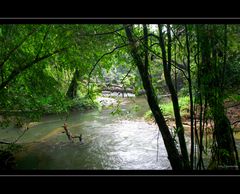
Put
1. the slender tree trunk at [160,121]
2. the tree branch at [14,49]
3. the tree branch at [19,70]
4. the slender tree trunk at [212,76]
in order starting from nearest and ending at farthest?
the slender tree trunk at [212,76]
the slender tree trunk at [160,121]
the tree branch at [14,49]
the tree branch at [19,70]

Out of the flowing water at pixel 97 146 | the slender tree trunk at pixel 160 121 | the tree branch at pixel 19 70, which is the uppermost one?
the tree branch at pixel 19 70

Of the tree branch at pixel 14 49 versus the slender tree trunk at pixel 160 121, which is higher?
the tree branch at pixel 14 49

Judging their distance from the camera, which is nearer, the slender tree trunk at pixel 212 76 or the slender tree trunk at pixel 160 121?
the slender tree trunk at pixel 212 76

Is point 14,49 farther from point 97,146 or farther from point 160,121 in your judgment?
point 97,146

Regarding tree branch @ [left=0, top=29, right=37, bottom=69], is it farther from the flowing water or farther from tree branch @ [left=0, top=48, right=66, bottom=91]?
the flowing water

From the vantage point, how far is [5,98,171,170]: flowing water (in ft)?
17.5

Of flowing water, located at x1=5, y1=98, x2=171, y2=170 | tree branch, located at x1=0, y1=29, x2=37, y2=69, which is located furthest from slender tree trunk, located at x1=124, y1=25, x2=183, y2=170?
tree branch, located at x1=0, y1=29, x2=37, y2=69

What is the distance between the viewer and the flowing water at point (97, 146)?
5.32 metres

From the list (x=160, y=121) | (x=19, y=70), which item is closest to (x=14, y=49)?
(x=19, y=70)

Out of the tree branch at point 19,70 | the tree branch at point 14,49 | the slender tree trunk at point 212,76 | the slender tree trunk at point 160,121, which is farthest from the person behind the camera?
the tree branch at point 19,70

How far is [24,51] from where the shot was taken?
14.9ft

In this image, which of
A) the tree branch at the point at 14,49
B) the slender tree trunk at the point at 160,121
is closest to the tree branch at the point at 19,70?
the tree branch at the point at 14,49

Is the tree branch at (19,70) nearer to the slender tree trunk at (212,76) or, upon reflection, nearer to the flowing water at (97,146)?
the flowing water at (97,146)

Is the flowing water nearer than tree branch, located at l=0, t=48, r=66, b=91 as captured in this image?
No
